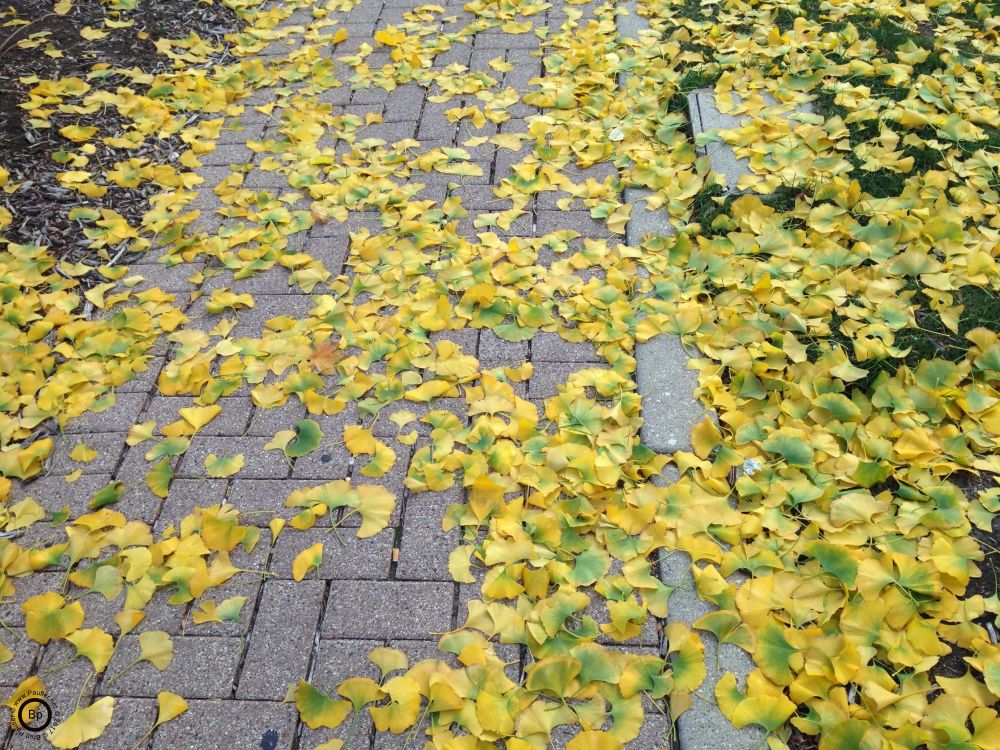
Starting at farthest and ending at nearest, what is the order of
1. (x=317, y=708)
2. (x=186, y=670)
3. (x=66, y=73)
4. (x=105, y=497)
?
(x=66, y=73) < (x=105, y=497) < (x=186, y=670) < (x=317, y=708)

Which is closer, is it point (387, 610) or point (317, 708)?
point (317, 708)

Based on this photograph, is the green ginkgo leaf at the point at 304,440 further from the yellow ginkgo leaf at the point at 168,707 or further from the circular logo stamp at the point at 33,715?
the circular logo stamp at the point at 33,715

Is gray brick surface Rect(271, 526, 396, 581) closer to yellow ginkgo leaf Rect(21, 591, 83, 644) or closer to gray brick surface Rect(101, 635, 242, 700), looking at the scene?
gray brick surface Rect(101, 635, 242, 700)

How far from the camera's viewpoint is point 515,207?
10.3 ft

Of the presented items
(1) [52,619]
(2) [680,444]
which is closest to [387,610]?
(1) [52,619]

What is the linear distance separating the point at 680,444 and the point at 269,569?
1.17 meters

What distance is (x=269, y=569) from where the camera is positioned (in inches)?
80.7

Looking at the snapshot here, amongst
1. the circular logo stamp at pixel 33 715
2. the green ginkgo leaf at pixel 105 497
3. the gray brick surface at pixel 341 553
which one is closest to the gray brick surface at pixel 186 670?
the circular logo stamp at pixel 33 715

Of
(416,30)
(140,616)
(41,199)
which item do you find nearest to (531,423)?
(140,616)

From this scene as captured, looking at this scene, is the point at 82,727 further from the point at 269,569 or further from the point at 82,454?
the point at 82,454

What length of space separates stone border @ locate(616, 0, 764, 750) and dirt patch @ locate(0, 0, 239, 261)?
2148mm

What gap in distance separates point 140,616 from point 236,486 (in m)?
0.44

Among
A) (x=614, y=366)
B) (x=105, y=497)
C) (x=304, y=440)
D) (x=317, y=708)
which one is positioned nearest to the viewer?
(x=317, y=708)

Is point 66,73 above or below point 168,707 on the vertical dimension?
above
